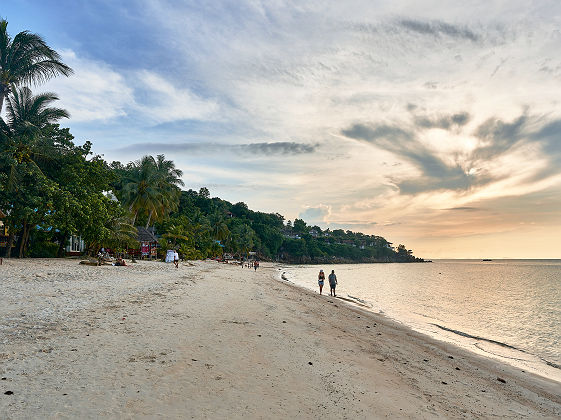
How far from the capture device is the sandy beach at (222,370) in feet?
13.8

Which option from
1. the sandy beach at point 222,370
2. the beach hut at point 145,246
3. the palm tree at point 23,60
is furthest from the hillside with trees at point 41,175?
the sandy beach at point 222,370

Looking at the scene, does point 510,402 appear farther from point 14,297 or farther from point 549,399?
point 14,297

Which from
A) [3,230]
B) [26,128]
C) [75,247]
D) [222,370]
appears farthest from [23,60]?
[222,370]

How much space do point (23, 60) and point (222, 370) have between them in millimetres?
27022

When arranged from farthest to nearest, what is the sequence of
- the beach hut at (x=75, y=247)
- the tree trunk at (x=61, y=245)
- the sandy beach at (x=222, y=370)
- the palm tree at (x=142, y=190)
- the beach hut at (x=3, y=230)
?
the palm tree at (x=142, y=190), the beach hut at (x=75, y=247), the tree trunk at (x=61, y=245), the beach hut at (x=3, y=230), the sandy beach at (x=222, y=370)

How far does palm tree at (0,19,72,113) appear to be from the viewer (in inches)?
859

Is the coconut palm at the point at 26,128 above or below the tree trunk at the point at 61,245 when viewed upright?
above

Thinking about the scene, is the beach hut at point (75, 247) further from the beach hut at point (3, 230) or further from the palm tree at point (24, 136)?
the palm tree at point (24, 136)

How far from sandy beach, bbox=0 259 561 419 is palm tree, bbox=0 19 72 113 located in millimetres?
18292

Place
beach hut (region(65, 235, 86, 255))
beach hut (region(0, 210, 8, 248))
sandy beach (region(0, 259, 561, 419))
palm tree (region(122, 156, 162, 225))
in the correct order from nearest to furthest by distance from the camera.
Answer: sandy beach (region(0, 259, 561, 419)) < beach hut (region(0, 210, 8, 248)) < beach hut (region(65, 235, 86, 255)) < palm tree (region(122, 156, 162, 225))

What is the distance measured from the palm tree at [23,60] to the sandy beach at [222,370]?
18.3m

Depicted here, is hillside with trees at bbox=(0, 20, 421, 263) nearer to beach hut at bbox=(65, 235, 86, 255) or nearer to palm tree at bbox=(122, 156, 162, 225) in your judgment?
beach hut at bbox=(65, 235, 86, 255)

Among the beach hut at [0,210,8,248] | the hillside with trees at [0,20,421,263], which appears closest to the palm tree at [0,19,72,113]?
the hillside with trees at [0,20,421,263]

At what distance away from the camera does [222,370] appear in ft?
18.0
